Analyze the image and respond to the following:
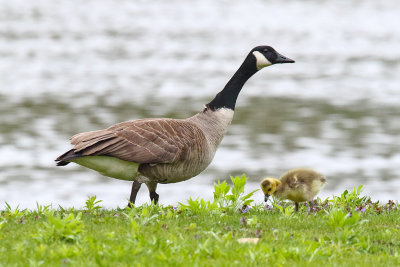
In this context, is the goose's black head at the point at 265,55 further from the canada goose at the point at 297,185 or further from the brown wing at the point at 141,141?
the canada goose at the point at 297,185

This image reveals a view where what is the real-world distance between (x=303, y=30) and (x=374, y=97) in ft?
65.1

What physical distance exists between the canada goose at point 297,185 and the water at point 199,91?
556 centimetres

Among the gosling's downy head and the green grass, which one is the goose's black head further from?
the green grass

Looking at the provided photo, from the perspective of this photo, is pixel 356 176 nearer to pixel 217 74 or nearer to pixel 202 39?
pixel 217 74

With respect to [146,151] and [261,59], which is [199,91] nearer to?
[261,59]

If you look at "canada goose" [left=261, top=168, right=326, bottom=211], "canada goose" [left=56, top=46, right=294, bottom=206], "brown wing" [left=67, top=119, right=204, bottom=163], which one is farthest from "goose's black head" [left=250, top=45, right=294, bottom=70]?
"canada goose" [left=261, top=168, right=326, bottom=211]

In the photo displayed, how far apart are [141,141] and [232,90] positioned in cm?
209

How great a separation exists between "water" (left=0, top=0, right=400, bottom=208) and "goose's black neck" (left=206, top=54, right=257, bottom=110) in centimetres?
456

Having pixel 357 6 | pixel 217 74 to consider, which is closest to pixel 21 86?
pixel 217 74

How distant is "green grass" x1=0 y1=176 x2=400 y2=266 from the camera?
632 cm

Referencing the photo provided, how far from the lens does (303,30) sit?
46.7 meters

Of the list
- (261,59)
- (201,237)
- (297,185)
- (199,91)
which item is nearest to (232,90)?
(261,59)

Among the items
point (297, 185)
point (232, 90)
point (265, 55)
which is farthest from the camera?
point (265, 55)

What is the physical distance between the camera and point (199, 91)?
2761 centimetres
